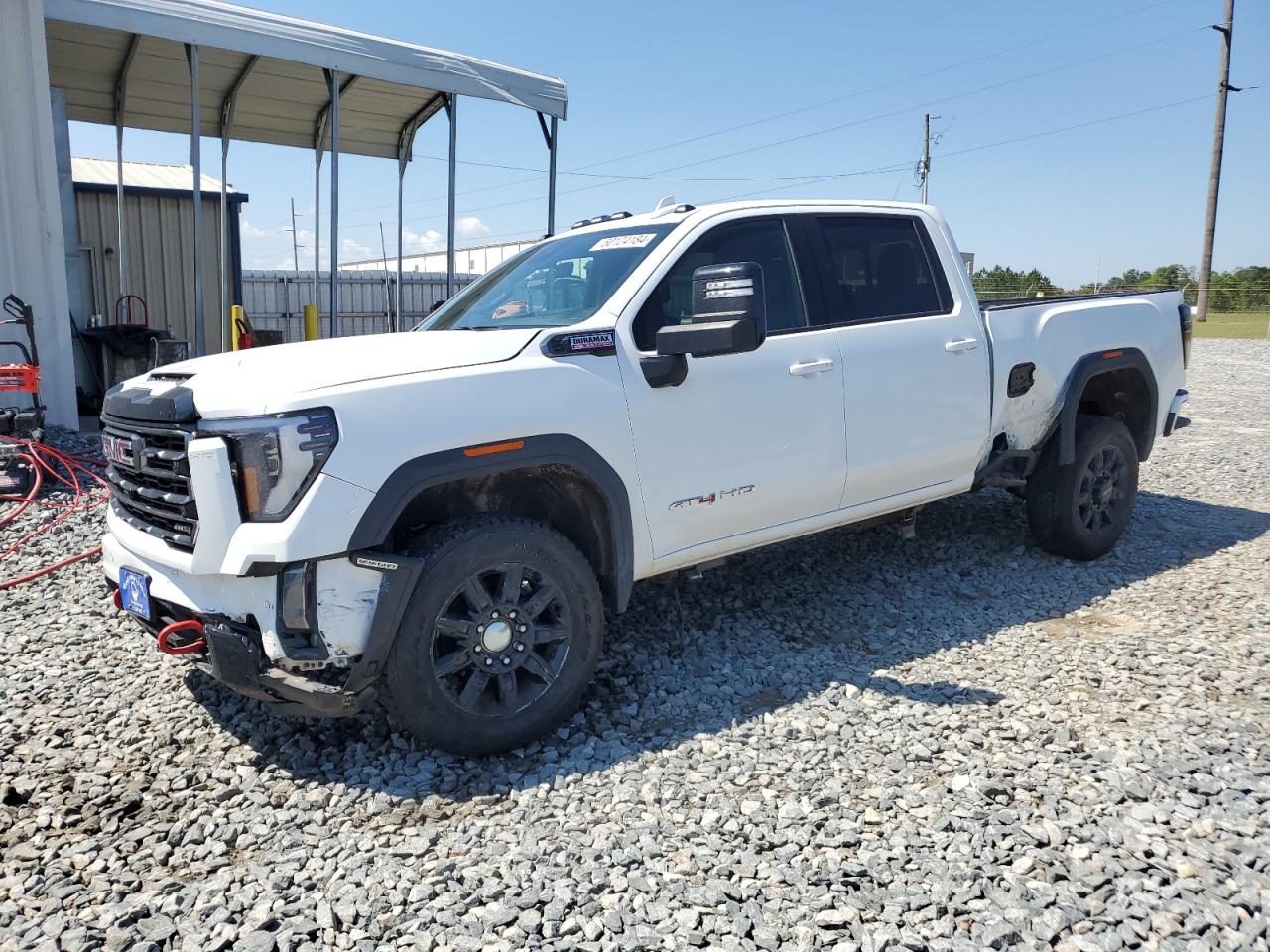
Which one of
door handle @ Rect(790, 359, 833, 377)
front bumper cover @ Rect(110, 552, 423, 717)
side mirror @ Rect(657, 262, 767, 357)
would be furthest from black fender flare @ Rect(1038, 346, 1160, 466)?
front bumper cover @ Rect(110, 552, 423, 717)

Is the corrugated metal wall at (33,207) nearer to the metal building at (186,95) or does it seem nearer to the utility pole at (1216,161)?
the metal building at (186,95)

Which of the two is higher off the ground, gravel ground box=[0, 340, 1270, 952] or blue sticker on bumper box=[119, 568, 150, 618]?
blue sticker on bumper box=[119, 568, 150, 618]

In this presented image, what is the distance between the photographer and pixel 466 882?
8.52ft

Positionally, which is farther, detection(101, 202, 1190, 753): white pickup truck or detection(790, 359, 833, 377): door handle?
detection(790, 359, 833, 377): door handle

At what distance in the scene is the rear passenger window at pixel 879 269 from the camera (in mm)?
4434

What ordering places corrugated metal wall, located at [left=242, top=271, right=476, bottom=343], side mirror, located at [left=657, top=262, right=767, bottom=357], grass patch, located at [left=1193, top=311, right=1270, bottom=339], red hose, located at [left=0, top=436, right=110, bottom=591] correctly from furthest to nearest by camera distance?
grass patch, located at [left=1193, top=311, right=1270, bottom=339] → corrugated metal wall, located at [left=242, top=271, right=476, bottom=343] → red hose, located at [left=0, top=436, right=110, bottom=591] → side mirror, located at [left=657, top=262, right=767, bottom=357]

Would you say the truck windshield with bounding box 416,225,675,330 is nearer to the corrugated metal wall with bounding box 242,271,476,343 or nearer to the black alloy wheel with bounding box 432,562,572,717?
the black alloy wheel with bounding box 432,562,572,717

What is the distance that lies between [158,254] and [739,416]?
16.7m

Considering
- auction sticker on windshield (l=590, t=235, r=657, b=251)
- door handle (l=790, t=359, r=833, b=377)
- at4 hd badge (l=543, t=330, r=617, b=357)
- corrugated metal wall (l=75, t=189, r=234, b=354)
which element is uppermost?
corrugated metal wall (l=75, t=189, r=234, b=354)

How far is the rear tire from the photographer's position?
5285mm

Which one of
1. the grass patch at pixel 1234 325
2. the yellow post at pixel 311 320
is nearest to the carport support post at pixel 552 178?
the yellow post at pixel 311 320

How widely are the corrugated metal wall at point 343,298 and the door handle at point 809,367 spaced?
54.3 ft

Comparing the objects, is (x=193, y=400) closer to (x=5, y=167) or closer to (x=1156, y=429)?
(x=1156, y=429)

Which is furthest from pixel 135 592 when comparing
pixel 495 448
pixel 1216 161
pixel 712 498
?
pixel 1216 161
